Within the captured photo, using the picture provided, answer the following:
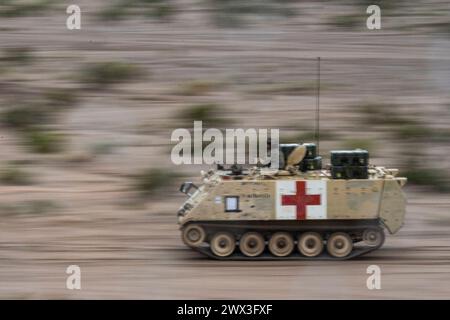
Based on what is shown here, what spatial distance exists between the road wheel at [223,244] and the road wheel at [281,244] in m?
0.53

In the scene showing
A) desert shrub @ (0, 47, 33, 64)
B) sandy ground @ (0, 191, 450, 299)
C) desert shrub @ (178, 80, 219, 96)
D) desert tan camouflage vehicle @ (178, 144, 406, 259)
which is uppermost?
desert shrub @ (0, 47, 33, 64)

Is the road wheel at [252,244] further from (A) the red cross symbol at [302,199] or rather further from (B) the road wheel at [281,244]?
(A) the red cross symbol at [302,199]

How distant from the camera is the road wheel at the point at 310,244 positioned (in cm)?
1423

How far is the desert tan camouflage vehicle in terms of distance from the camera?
1399cm

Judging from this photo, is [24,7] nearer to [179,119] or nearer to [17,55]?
[17,55]

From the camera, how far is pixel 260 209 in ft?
46.0

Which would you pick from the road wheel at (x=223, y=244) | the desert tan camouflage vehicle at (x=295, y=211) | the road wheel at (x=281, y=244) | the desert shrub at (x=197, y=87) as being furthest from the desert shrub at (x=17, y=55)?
the road wheel at (x=281, y=244)

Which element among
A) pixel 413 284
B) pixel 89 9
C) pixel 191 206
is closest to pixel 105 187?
pixel 191 206

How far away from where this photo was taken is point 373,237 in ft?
46.9

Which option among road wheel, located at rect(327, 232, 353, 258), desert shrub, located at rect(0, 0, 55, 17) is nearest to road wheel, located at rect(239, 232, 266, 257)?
road wheel, located at rect(327, 232, 353, 258)

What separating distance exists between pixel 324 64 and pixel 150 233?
8.99m

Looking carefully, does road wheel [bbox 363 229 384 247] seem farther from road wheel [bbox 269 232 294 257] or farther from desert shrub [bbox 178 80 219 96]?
desert shrub [bbox 178 80 219 96]

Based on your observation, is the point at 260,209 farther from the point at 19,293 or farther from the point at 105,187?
the point at 105,187

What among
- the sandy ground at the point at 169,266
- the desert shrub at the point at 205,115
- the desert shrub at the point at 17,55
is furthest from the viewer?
the desert shrub at the point at 17,55
